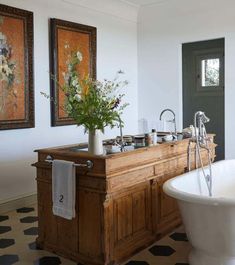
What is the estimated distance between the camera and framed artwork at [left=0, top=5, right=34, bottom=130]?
407 centimetres

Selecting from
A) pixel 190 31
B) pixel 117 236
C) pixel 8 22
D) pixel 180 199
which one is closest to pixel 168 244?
pixel 117 236

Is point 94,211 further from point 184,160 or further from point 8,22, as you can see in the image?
point 8,22

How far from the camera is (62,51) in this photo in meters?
4.74

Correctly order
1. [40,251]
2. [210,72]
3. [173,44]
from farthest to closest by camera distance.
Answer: [210,72]
[173,44]
[40,251]

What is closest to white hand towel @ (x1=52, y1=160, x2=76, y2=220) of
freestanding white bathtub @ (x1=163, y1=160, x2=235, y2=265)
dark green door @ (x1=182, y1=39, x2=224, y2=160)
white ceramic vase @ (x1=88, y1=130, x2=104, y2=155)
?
white ceramic vase @ (x1=88, y1=130, x2=104, y2=155)

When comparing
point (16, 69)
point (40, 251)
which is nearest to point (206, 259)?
point (40, 251)

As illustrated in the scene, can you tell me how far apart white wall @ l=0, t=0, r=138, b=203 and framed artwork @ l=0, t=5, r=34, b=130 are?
108 mm

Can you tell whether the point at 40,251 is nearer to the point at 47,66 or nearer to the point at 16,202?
the point at 16,202

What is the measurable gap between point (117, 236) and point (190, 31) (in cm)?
376

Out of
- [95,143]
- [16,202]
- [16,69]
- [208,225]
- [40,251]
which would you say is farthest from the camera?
[16,202]

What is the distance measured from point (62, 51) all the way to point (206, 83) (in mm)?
3178

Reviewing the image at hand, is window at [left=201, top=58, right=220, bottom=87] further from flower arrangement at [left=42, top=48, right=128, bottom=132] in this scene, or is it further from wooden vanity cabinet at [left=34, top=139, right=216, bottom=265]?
flower arrangement at [left=42, top=48, right=128, bottom=132]

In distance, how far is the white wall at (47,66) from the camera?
4284mm

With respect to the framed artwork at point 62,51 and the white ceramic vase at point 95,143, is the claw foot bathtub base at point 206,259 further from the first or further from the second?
the framed artwork at point 62,51
